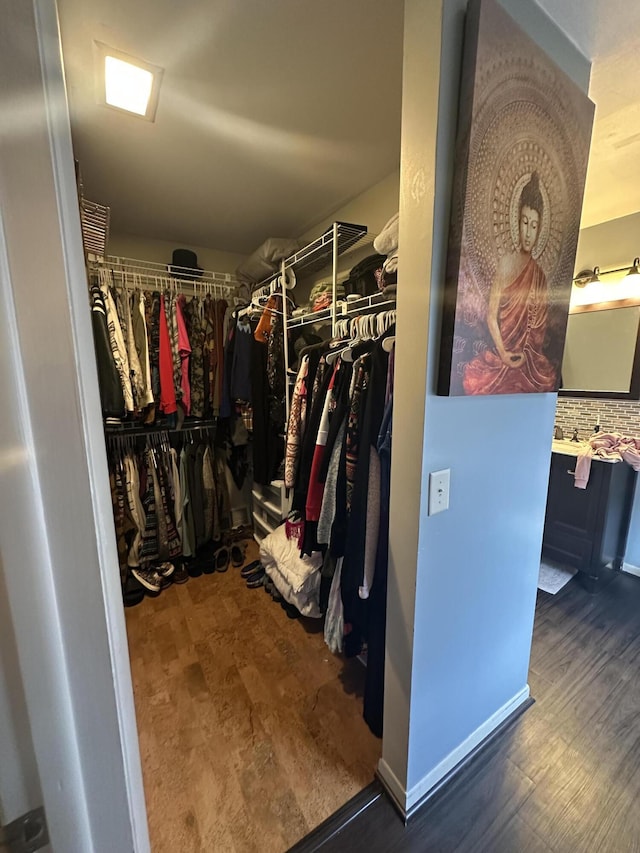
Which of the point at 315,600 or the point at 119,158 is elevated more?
the point at 119,158

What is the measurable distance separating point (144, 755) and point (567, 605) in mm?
2357

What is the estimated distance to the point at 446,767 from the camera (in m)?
1.22

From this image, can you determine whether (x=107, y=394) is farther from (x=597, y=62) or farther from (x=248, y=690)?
(x=597, y=62)

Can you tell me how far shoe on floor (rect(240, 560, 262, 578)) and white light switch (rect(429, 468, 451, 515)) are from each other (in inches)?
71.8

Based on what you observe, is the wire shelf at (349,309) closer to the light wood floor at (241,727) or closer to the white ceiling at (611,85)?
the white ceiling at (611,85)

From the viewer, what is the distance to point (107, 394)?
6.48 feet

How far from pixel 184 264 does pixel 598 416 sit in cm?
331

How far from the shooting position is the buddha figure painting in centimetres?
81

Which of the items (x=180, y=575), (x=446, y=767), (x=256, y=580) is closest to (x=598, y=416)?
(x=446, y=767)

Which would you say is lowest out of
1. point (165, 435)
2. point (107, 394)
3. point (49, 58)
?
point (165, 435)

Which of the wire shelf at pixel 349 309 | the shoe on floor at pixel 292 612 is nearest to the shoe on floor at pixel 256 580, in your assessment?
the shoe on floor at pixel 292 612

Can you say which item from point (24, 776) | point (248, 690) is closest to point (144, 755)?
point (248, 690)

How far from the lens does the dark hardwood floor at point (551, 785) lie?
1.06 metres

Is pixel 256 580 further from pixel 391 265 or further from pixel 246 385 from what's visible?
pixel 391 265
